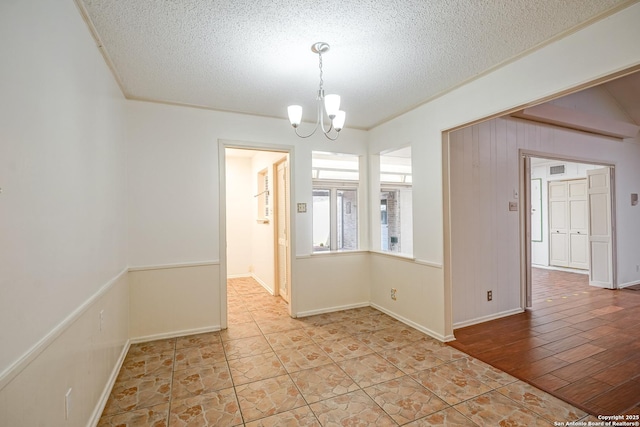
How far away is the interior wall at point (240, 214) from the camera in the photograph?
6.45 m

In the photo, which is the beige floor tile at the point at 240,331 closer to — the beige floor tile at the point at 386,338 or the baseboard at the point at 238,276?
the beige floor tile at the point at 386,338

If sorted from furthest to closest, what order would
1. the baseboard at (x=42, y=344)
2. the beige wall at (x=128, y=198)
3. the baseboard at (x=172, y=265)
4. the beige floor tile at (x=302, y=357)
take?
the baseboard at (x=172, y=265), the beige floor tile at (x=302, y=357), the beige wall at (x=128, y=198), the baseboard at (x=42, y=344)

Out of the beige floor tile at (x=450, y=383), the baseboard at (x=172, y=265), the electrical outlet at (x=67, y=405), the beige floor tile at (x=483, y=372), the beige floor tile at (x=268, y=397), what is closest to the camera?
the electrical outlet at (x=67, y=405)

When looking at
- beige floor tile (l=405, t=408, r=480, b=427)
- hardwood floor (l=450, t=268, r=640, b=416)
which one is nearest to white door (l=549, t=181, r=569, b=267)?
hardwood floor (l=450, t=268, r=640, b=416)

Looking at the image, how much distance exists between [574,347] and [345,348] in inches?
88.2

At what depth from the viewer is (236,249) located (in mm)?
6488

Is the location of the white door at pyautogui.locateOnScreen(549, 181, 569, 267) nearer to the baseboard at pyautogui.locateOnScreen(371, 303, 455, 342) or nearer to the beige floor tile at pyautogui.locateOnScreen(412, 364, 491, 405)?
the baseboard at pyautogui.locateOnScreen(371, 303, 455, 342)

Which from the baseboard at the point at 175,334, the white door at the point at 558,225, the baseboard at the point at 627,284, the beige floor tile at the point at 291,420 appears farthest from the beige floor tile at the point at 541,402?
the white door at the point at 558,225

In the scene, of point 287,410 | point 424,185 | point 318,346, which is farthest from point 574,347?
point 287,410

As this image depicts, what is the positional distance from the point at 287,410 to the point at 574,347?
113 inches

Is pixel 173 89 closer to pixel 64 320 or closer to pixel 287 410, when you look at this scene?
pixel 64 320

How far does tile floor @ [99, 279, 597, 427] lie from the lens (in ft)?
6.60

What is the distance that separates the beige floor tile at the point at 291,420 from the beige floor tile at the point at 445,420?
62 centimetres

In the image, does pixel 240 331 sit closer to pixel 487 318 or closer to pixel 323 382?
pixel 323 382
